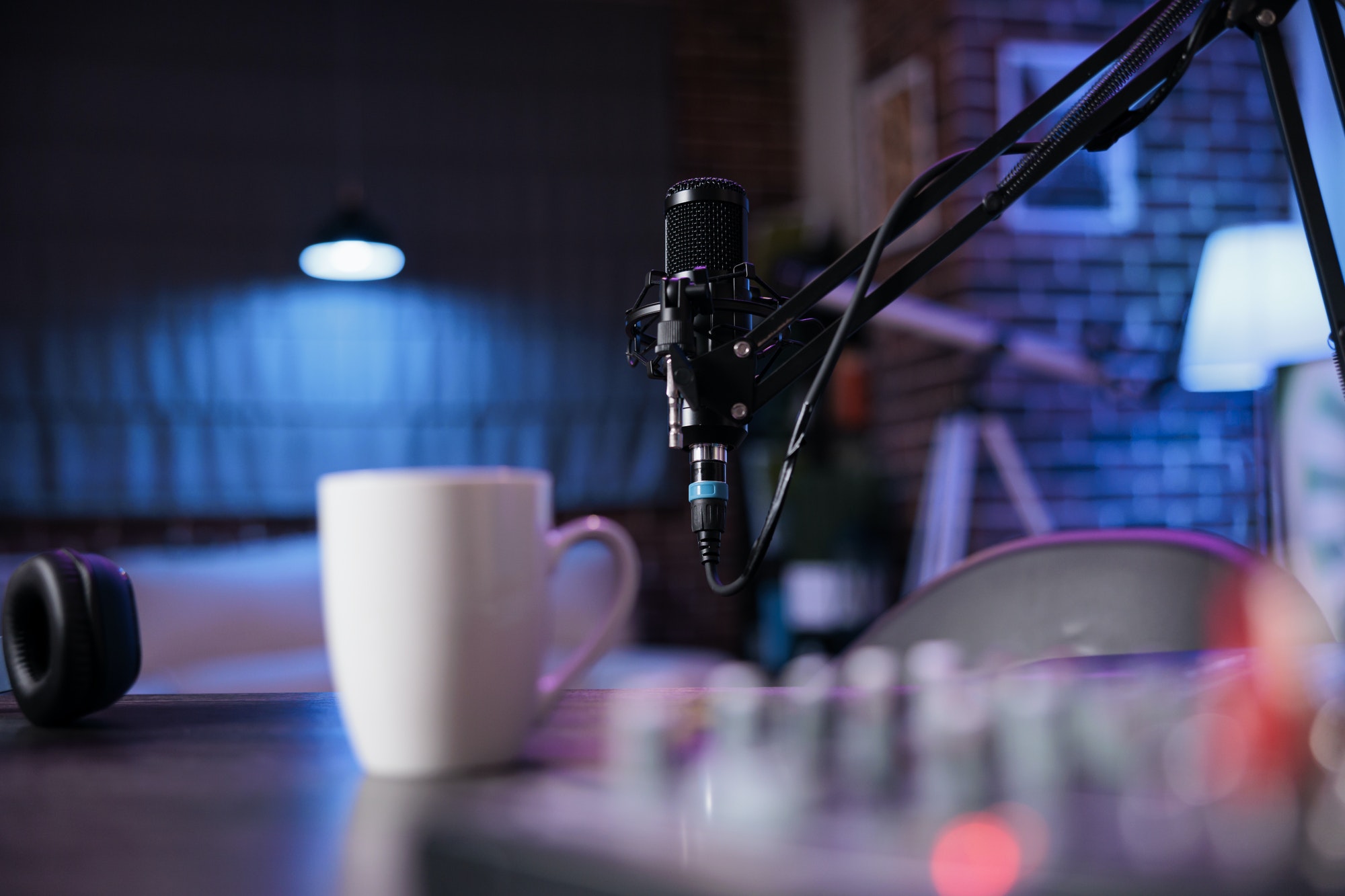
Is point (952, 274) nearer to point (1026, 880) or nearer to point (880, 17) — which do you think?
point (880, 17)

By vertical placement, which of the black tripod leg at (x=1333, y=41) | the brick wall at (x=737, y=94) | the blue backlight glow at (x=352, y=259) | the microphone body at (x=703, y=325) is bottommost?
the microphone body at (x=703, y=325)

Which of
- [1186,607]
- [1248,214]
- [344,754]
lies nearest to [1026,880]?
[344,754]

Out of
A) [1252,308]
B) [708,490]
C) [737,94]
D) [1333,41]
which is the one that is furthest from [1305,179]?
[737,94]

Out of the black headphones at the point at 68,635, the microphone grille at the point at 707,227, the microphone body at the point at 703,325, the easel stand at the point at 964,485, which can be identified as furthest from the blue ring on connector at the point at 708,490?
the easel stand at the point at 964,485

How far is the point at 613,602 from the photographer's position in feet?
1.63

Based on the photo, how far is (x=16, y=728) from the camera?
1.86 feet

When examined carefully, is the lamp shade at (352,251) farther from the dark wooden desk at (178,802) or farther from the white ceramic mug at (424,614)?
the white ceramic mug at (424,614)

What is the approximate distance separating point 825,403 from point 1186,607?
2849mm

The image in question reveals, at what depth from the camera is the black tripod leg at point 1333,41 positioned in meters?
0.50

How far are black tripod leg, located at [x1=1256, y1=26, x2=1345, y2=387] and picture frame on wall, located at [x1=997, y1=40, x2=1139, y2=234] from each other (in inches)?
101

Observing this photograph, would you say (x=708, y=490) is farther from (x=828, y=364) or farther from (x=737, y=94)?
(x=737, y=94)

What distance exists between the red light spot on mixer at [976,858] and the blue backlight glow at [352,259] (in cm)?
295

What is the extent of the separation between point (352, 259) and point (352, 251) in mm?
31

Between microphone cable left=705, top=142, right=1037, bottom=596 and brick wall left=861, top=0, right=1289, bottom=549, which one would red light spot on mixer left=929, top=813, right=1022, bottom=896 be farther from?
brick wall left=861, top=0, right=1289, bottom=549
